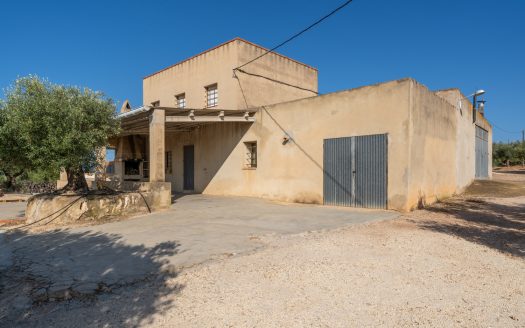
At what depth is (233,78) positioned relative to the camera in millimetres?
13852

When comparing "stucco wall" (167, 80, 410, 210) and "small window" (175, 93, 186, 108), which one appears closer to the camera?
"stucco wall" (167, 80, 410, 210)

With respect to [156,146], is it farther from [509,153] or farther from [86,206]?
[509,153]

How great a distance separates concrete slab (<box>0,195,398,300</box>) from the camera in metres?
4.22

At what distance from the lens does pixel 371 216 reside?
333 inches

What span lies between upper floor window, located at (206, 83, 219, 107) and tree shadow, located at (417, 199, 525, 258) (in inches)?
394

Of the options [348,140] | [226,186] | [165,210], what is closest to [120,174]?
[226,186]

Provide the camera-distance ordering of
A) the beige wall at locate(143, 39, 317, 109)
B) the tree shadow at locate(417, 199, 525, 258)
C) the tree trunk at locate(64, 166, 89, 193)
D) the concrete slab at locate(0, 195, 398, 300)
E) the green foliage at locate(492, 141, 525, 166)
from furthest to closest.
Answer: the green foliage at locate(492, 141, 525, 166) < the beige wall at locate(143, 39, 317, 109) < the tree trunk at locate(64, 166, 89, 193) < the tree shadow at locate(417, 199, 525, 258) < the concrete slab at locate(0, 195, 398, 300)

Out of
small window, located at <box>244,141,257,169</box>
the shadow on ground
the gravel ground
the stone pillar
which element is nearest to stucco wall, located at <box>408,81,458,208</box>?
the shadow on ground

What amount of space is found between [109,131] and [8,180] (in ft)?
57.3

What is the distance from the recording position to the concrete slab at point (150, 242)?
422 centimetres

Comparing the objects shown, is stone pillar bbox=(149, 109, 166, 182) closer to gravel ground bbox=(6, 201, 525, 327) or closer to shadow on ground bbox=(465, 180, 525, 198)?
gravel ground bbox=(6, 201, 525, 327)

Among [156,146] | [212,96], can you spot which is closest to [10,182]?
[212,96]

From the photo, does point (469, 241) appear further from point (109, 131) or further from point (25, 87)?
point (25, 87)

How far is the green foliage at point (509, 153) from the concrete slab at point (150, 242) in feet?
137
